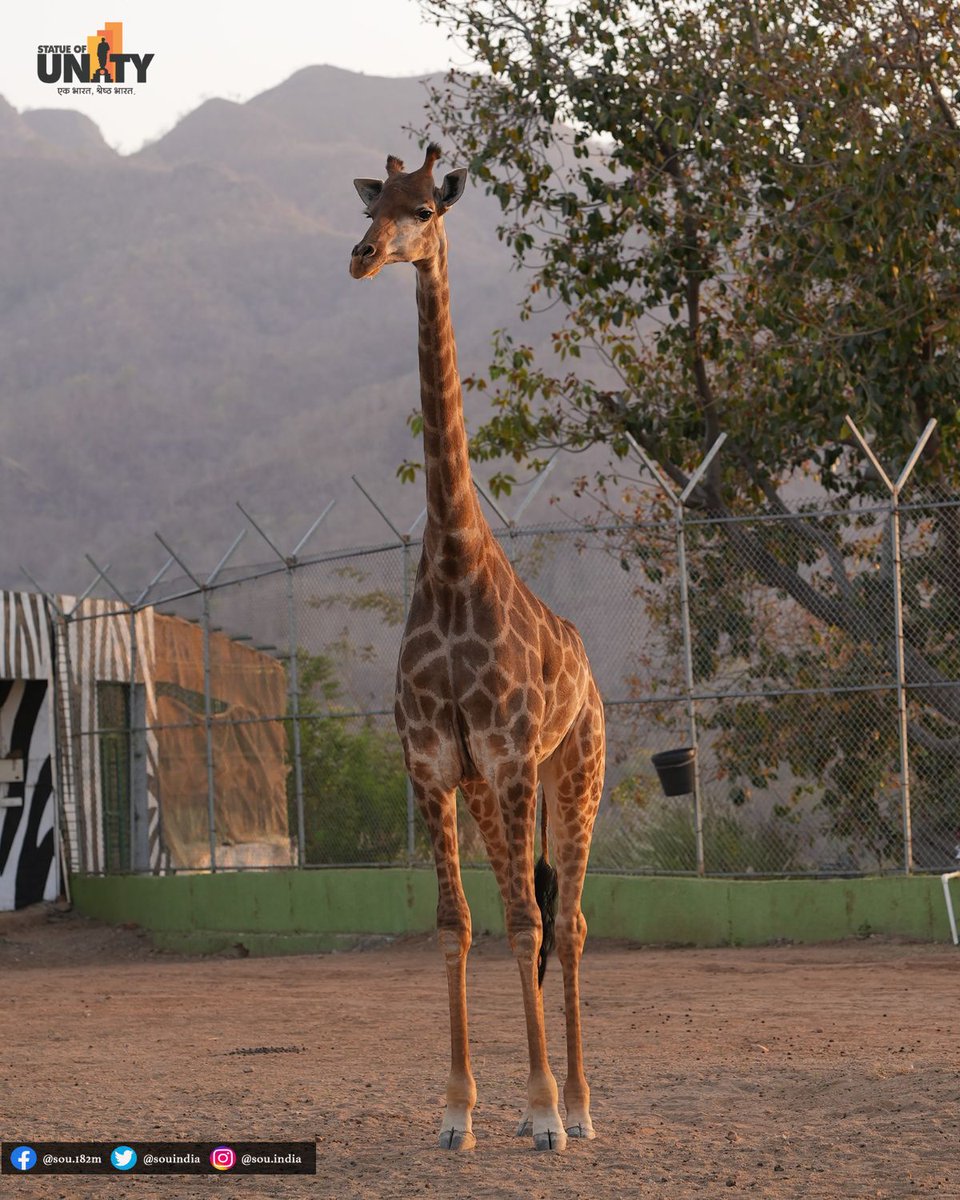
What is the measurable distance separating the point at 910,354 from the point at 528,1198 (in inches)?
446

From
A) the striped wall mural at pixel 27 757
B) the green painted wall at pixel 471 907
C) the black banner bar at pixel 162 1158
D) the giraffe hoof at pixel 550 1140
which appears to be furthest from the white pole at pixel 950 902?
the striped wall mural at pixel 27 757

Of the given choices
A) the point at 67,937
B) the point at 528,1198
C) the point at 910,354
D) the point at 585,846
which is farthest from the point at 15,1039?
the point at 910,354

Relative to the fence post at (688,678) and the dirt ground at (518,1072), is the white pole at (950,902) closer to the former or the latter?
the dirt ground at (518,1072)

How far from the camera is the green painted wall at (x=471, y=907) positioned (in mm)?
12656

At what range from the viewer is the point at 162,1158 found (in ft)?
18.7

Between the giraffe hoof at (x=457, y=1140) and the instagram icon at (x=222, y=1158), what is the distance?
76 centimetres

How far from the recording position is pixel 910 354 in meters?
14.9

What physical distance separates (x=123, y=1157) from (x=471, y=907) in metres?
8.75

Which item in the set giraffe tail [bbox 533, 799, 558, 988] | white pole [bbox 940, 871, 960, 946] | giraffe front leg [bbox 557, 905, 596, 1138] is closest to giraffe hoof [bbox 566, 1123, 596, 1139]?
giraffe front leg [bbox 557, 905, 596, 1138]

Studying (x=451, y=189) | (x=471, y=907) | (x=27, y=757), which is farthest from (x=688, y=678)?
(x=27, y=757)

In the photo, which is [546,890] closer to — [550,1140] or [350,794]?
→ [550,1140]

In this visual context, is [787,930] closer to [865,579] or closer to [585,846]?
[865,579]

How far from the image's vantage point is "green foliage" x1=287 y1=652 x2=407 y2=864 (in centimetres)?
1686

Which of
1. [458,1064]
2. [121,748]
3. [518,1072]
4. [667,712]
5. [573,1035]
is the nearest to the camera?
[458,1064]
